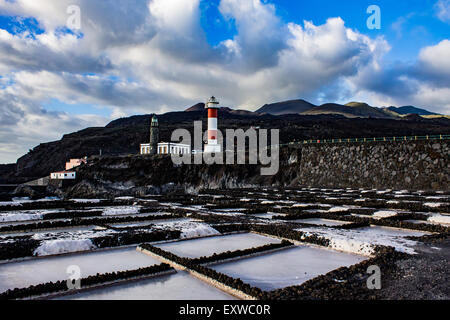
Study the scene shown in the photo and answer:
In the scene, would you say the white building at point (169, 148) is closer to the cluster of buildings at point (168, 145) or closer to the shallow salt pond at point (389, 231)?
the cluster of buildings at point (168, 145)

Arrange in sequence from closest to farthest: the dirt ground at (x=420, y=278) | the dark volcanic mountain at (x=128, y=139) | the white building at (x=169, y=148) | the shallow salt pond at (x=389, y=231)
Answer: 1. the dirt ground at (x=420, y=278)
2. the shallow salt pond at (x=389, y=231)
3. the white building at (x=169, y=148)
4. the dark volcanic mountain at (x=128, y=139)

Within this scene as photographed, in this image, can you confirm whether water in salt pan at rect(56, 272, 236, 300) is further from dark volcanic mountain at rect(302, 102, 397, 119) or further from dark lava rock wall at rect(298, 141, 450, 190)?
dark volcanic mountain at rect(302, 102, 397, 119)

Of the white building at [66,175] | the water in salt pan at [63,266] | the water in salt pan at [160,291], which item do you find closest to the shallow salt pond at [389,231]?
the water in salt pan at [160,291]

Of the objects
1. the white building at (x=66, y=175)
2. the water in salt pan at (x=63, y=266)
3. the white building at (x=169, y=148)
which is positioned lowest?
the water in salt pan at (x=63, y=266)

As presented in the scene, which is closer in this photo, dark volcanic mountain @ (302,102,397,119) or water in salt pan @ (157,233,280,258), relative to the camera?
water in salt pan @ (157,233,280,258)

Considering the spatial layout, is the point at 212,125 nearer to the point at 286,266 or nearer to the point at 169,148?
the point at 169,148

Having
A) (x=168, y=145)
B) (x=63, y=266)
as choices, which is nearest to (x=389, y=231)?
(x=63, y=266)

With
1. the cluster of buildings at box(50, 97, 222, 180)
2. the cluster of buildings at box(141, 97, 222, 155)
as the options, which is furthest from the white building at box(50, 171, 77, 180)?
the cluster of buildings at box(141, 97, 222, 155)

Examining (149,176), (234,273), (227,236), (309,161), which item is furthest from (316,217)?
(149,176)
